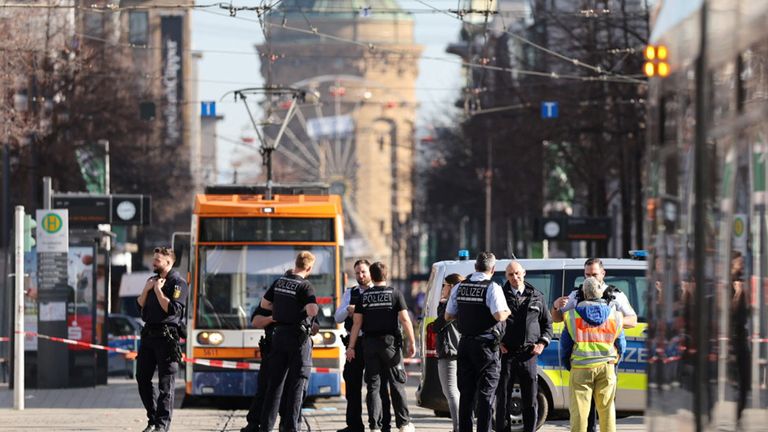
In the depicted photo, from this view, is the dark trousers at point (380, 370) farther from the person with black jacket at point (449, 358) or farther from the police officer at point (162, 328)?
the police officer at point (162, 328)

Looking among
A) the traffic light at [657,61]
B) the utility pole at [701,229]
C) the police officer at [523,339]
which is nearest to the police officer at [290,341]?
the police officer at [523,339]

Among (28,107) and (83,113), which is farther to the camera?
(83,113)

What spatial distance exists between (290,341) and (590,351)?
106 inches

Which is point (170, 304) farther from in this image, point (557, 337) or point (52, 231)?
point (52, 231)

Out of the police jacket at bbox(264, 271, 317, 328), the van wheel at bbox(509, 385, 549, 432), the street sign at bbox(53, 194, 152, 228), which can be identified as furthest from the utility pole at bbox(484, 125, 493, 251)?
the police jacket at bbox(264, 271, 317, 328)

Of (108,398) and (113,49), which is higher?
(113,49)

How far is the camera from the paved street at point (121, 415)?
18.3 m

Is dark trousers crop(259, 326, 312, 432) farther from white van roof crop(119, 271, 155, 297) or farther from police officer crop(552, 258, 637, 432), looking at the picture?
white van roof crop(119, 271, 155, 297)

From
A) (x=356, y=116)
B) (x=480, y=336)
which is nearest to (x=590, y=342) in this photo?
(x=480, y=336)

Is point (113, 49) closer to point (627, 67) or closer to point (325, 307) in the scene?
point (627, 67)

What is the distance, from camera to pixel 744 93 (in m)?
5.54

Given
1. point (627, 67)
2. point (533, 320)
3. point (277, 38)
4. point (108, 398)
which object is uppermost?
point (277, 38)

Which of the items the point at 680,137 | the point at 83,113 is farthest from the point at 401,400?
the point at 83,113

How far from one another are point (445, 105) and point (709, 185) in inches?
2627
